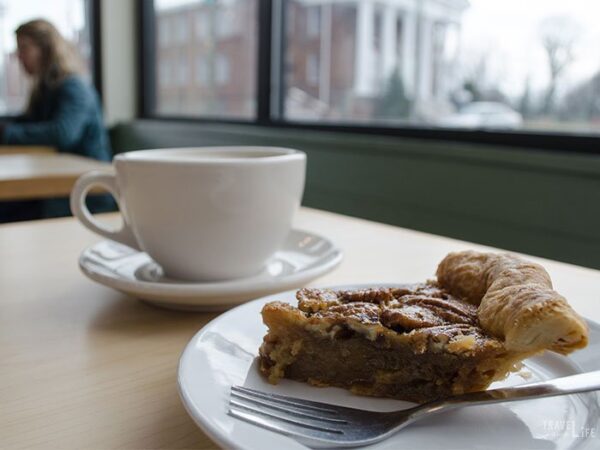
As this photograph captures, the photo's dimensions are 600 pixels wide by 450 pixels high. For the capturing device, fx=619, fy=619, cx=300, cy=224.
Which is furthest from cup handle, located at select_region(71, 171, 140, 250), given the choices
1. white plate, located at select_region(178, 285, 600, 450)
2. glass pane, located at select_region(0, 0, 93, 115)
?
glass pane, located at select_region(0, 0, 93, 115)

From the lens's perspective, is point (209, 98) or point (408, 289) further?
point (209, 98)

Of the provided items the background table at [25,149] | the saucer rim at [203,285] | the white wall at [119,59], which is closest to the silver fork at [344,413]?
the saucer rim at [203,285]

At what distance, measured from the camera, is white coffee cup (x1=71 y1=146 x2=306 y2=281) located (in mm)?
584

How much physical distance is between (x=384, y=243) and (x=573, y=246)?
87 cm

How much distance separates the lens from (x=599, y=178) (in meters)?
1.46

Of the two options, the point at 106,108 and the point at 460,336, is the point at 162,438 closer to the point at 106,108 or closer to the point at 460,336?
the point at 460,336

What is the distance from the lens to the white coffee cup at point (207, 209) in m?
0.58

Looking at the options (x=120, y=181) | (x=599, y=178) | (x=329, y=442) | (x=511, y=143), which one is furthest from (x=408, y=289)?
(x=511, y=143)

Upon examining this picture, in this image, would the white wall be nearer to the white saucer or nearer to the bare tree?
the bare tree

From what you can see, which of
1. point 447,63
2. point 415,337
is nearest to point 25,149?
point 447,63

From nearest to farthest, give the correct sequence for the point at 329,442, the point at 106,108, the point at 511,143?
the point at 329,442 → the point at 511,143 → the point at 106,108

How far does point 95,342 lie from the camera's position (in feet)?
1.67

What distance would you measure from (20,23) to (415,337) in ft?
12.0

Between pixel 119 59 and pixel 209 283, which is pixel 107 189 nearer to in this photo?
pixel 209 283
